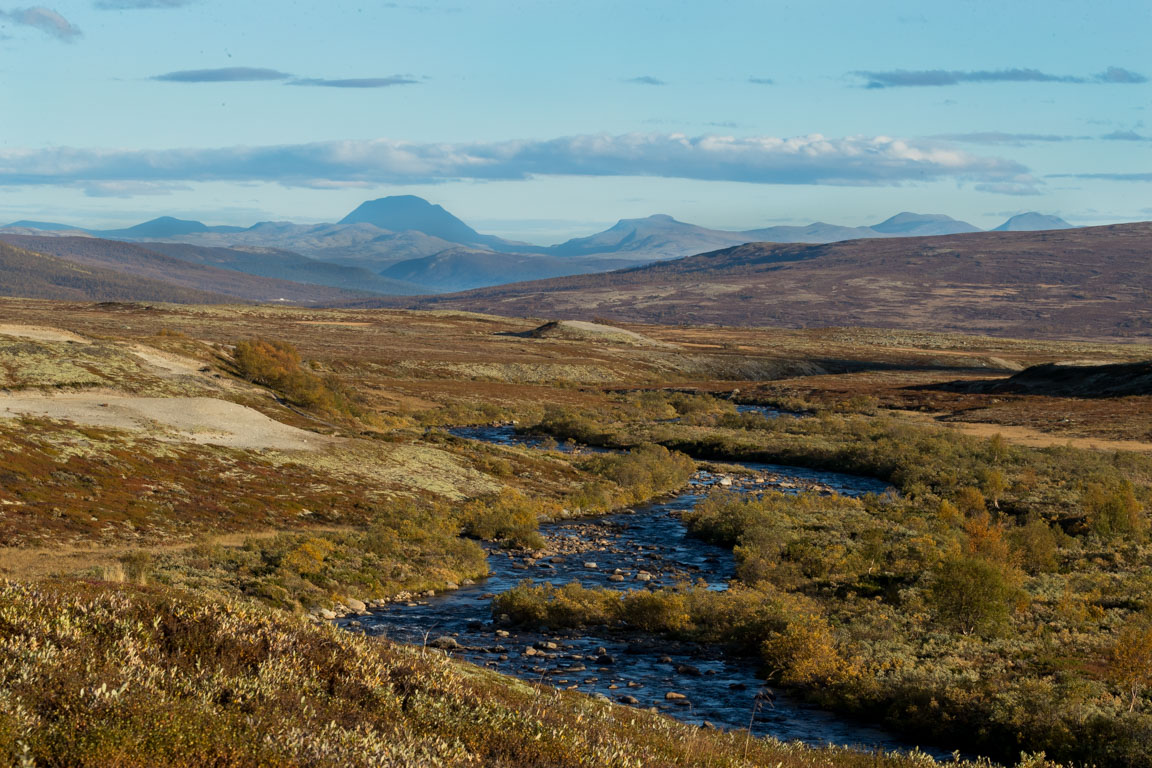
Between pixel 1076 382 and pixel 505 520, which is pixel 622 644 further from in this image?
pixel 1076 382

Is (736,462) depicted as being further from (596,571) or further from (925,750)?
(925,750)

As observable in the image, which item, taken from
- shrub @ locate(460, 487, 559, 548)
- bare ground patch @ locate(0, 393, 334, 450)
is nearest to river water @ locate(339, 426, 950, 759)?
shrub @ locate(460, 487, 559, 548)

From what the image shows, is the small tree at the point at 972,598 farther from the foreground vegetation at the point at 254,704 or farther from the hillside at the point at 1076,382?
the hillside at the point at 1076,382

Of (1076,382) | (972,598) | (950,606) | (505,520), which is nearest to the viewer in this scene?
(972,598)

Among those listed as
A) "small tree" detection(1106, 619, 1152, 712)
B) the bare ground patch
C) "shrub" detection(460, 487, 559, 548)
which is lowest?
"shrub" detection(460, 487, 559, 548)

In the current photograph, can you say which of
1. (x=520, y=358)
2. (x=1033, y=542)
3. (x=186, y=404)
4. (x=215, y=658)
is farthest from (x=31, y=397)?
(x=520, y=358)

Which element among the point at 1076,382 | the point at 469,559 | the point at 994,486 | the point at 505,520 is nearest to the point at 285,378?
the point at 505,520

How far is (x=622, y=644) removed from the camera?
75.3 feet

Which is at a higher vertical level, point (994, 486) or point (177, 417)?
point (177, 417)

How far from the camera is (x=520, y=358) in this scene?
384 feet

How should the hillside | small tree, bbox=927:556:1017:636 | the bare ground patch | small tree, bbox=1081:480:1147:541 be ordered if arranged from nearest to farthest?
small tree, bbox=927:556:1017:636 → small tree, bbox=1081:480:1147:541 → the bare ground patch → the hillside

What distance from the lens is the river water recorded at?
1795cm

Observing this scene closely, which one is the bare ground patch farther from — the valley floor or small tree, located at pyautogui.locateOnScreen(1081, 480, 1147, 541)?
small tree, located at pyautogui.locateOnScreen(1081, 480, 1147, 541)

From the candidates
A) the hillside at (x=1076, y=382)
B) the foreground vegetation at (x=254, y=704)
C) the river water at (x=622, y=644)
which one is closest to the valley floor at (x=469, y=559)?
A: the foreground vegetation at (x=254, y=704)
